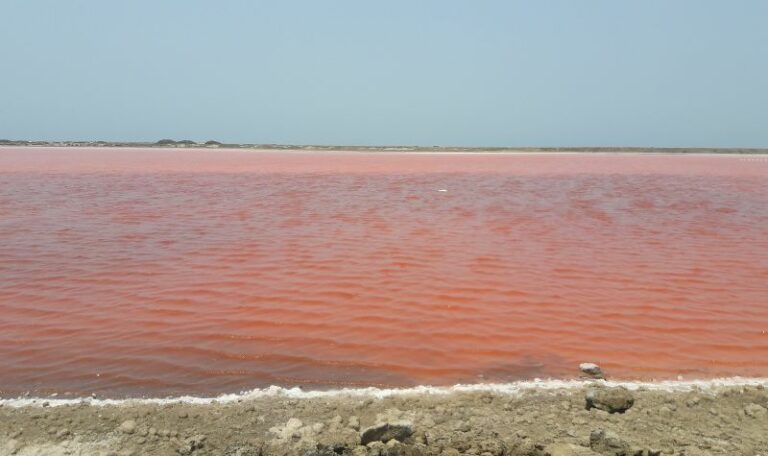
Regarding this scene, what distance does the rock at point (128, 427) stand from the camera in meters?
3.18

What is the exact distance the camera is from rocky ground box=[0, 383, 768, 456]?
295 cm

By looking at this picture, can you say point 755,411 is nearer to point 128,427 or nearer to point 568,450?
point 568,450

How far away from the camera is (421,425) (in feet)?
10.5

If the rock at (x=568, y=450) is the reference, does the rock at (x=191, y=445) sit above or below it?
below

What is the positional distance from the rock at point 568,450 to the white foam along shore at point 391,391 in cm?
84

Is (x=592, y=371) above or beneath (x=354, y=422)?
beneath

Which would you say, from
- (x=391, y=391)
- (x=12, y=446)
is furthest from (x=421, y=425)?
(x=12, y=446)

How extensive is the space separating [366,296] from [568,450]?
3.63m

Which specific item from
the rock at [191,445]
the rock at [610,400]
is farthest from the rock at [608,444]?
the rock at [191,445]

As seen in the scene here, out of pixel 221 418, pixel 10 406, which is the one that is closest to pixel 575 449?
pixel 221 418

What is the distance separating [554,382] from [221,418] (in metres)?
2.37

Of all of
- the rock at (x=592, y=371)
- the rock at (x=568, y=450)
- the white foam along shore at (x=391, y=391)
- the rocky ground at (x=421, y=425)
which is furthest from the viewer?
the rock at (x=592, y=371)

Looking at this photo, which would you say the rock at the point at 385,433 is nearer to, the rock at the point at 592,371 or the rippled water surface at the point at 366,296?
the rippled water surface at the point at 366,296

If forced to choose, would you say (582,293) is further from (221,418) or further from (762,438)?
(221,418)
